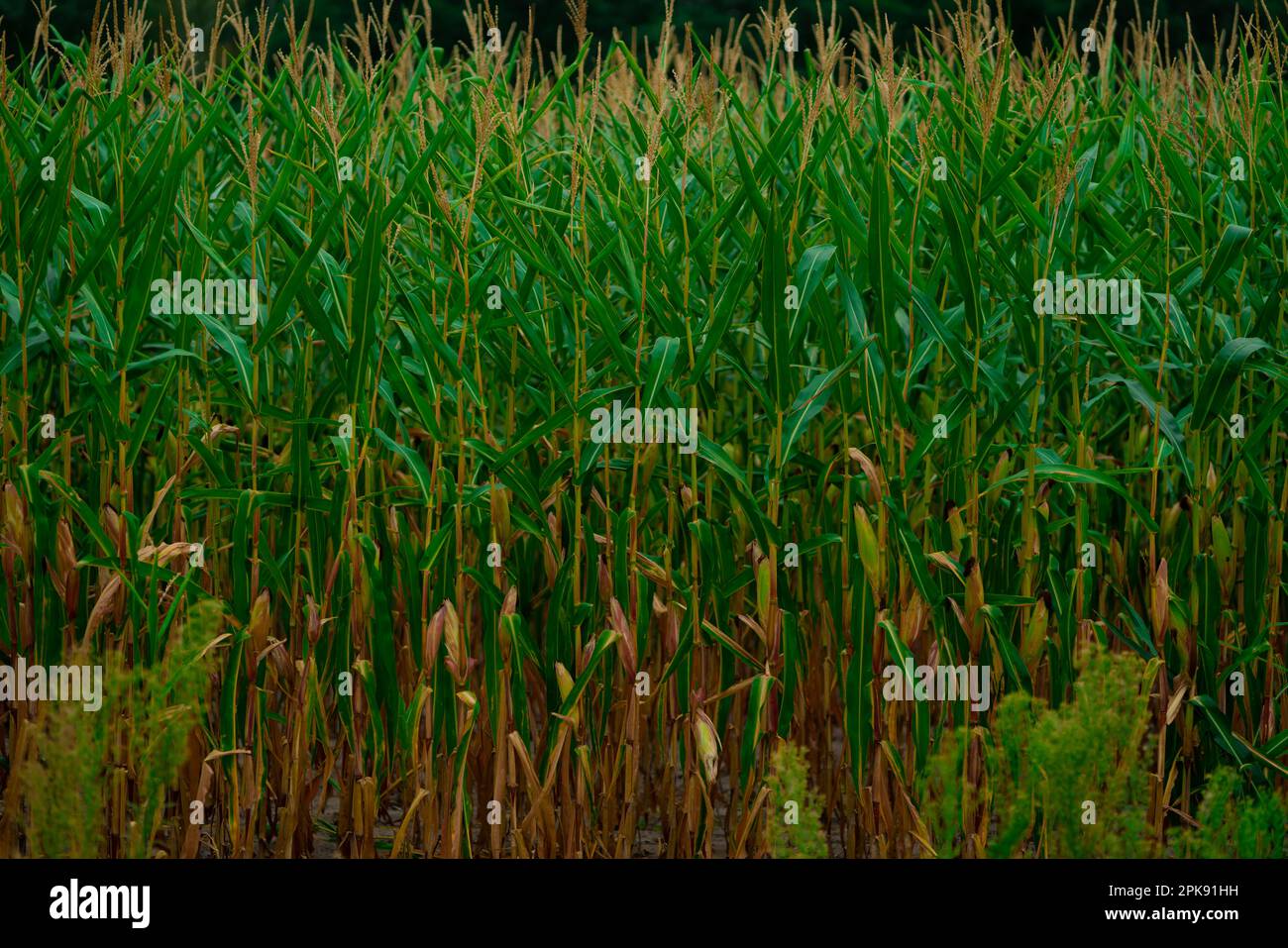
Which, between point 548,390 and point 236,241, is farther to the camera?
point 236,241

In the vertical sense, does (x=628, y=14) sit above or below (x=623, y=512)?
above

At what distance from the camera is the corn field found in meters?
2.74

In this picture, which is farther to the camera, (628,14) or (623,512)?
(628,14)

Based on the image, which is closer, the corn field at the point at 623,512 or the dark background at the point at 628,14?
the corn field at the point at 623,512

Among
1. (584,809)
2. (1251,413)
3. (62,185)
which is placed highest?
(62,185)

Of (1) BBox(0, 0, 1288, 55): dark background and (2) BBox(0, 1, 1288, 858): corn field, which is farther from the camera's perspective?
(1) BBox(0, 0, 1288, 55): dark background

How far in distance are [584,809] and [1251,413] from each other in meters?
1.76

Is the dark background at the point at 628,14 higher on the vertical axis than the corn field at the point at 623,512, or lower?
higher

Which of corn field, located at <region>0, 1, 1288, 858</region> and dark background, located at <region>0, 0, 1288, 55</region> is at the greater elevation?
dark background, located at <region>0, 0, 1288, 55</region>

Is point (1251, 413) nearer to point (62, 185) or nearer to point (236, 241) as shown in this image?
point (236, 241)

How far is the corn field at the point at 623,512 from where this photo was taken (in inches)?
108

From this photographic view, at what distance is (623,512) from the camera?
279 centimetres
